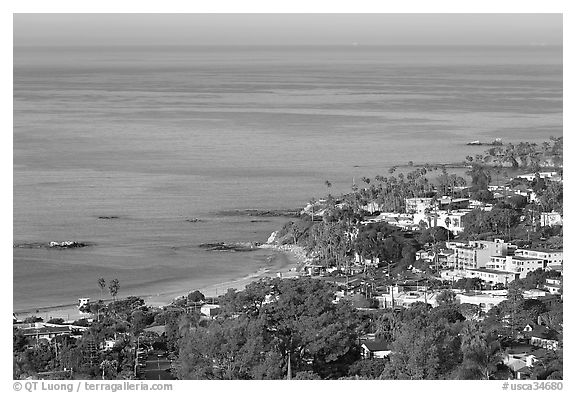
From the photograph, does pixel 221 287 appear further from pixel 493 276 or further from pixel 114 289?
pixel 493 276

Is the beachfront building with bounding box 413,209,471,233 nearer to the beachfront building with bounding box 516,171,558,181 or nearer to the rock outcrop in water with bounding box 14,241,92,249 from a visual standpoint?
the beachfront building with bounding box 516,171,558,181

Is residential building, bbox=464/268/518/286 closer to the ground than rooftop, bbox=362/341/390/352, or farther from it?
farther from it

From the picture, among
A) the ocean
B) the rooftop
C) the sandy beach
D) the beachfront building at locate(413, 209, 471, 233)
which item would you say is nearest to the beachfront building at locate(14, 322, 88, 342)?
the sandy beach

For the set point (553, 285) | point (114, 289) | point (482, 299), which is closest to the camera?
point (482, 299)

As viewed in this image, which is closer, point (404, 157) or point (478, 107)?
point (404, 157)

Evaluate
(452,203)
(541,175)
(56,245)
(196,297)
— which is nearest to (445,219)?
(452,203)
